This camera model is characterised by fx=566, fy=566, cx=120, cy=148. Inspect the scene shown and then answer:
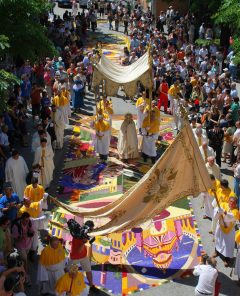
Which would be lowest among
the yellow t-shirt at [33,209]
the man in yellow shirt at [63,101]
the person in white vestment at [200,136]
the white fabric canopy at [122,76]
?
the yellow t-shirt at [33,209]

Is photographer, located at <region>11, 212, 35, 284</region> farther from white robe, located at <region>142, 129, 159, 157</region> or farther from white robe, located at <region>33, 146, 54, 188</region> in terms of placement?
white robe, located at <region>142, 129, 159, 157</region>

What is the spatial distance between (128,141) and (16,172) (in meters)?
4.25

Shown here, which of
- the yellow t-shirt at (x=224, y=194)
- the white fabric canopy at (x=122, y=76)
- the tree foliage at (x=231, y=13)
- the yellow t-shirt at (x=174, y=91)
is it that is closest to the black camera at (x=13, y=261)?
the yellow t-shirt at (x=224, y=194)

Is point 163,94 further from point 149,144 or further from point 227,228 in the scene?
point 227,228

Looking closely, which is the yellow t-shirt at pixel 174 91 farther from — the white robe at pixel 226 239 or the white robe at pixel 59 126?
the white robe at pixel 226 239

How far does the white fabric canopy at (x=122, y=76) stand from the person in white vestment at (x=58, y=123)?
142 centimetres

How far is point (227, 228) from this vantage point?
37.0ft

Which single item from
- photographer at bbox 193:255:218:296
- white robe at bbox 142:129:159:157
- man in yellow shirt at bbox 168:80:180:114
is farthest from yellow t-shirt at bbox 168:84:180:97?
photographer at bbox 193:255:218:296

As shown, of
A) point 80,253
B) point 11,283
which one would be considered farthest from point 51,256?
point 11,283

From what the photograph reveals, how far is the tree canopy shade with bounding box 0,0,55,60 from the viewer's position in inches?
617

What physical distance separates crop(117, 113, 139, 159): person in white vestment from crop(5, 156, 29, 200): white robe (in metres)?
3.93

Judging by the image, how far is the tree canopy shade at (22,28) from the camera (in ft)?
51.4

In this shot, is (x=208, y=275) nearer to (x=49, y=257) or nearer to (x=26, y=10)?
(x=49, y=257)

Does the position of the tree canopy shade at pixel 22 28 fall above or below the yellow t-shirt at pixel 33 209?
above
